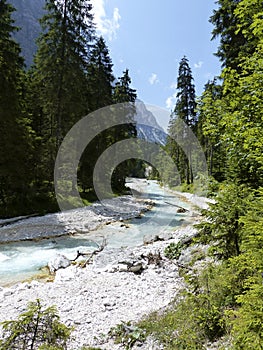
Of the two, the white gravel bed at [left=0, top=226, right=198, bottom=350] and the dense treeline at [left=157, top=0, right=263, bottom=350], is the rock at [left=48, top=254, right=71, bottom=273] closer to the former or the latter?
the white gravel bed at [left=0, top=226, right=198, bottom=350]

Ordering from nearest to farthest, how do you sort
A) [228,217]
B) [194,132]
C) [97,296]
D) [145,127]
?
[228,217] < [97,296] < [194,132] < [145,127]

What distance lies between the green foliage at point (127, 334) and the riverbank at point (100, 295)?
127 millimetres

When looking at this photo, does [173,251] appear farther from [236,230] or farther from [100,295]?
[236,230]

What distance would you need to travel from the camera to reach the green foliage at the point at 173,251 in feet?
27.5

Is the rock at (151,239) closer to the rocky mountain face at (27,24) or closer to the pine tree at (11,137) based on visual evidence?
the pine tree at (11,137)

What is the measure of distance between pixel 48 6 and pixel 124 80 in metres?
14.0

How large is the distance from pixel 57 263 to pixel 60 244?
2.87m

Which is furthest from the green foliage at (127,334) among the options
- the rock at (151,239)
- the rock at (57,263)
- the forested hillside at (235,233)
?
the rock at (151,239)

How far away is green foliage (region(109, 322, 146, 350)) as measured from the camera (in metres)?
3.94

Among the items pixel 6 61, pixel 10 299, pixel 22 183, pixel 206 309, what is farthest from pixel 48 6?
pixel 206 309

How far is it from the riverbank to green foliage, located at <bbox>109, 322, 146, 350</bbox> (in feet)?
0.42

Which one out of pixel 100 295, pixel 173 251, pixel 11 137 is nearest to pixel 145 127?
pixel 11 137

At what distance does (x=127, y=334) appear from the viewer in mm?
4125

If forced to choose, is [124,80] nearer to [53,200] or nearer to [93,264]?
[53,200]
